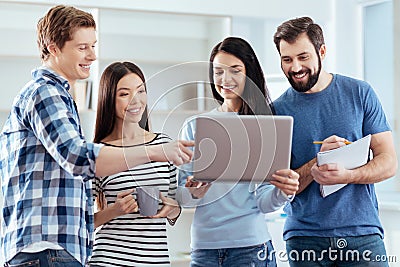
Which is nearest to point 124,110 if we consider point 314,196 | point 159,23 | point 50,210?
point 50,210

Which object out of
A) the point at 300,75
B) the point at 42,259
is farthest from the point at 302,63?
the point at 42,259

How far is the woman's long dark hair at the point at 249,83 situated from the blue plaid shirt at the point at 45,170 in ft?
2.13

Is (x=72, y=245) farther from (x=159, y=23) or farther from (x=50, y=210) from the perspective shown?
(x=159, y=23)

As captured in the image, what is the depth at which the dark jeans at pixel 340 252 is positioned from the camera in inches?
97.0

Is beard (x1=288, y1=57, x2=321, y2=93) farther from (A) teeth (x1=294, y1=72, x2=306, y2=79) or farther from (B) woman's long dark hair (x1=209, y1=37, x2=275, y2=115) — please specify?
(B) woman's long dark hair (x1=209, y1=37, x2=275, y2=115)

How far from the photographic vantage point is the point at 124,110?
7.99 feet

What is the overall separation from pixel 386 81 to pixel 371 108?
6.29 feet

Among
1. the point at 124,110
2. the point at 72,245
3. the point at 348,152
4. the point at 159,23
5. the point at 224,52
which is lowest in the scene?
the point at 72,245

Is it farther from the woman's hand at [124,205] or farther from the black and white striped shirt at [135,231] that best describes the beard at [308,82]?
the woman's hand at [124,205]

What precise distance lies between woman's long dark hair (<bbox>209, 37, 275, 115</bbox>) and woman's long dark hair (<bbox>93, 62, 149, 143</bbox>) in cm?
32

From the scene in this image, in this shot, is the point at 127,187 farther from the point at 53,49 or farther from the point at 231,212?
the point at 53,49

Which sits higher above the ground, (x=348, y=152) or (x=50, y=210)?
(x=348, y=152)

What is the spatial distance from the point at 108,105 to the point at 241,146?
1.74 ft

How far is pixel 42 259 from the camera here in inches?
77.4
